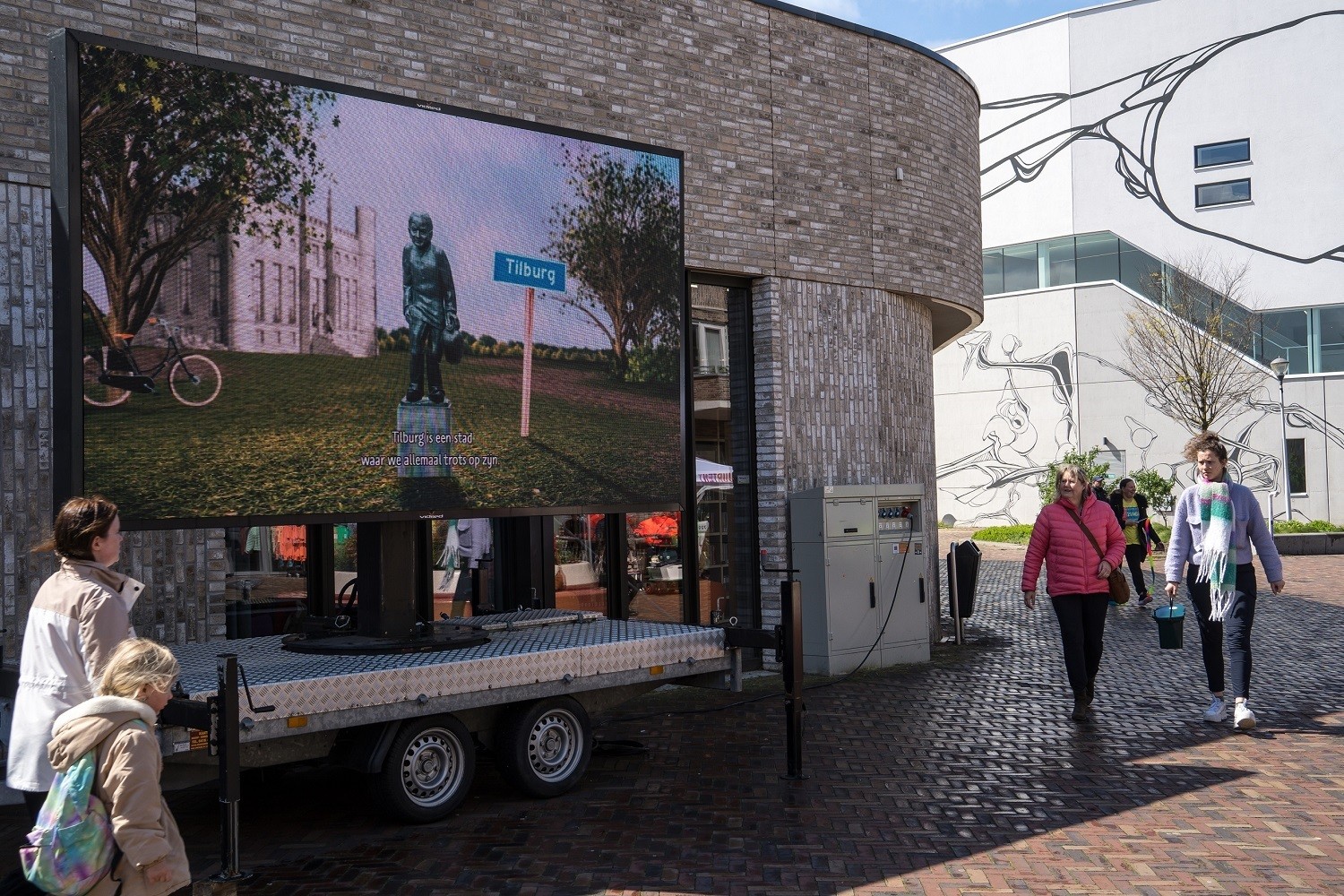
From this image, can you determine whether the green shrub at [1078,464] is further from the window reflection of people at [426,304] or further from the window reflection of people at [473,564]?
the window reflection of people at [426,304]

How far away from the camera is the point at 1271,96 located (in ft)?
114

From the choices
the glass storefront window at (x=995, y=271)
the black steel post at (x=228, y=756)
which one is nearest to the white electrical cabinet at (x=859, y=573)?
the black steel post at (x=228, y=756)

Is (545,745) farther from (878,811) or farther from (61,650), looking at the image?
(61,650)

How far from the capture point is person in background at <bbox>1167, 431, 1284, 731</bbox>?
9.00 meters

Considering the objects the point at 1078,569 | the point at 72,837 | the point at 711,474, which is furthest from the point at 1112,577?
the point at 72,837

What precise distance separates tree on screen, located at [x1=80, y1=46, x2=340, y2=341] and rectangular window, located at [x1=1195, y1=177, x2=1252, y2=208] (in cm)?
3437

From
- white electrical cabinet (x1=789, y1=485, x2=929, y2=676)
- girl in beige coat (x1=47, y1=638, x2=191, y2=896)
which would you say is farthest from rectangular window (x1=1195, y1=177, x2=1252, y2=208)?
girl in beige coat (x1=47, y1=638, x2=191, y2=896)

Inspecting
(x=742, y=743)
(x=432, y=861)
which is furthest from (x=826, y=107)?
(x=432, y=861)

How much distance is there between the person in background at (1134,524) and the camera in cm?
1770

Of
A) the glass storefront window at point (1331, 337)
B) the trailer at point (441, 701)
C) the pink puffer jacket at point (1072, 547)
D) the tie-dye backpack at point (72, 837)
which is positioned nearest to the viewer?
the tie-dye backpack at point (72, 837)

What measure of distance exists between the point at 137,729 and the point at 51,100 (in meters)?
3.65

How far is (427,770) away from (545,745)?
2.70ft

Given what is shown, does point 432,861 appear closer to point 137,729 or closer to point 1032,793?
point 137,729

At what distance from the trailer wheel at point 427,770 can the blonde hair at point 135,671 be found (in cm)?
281
